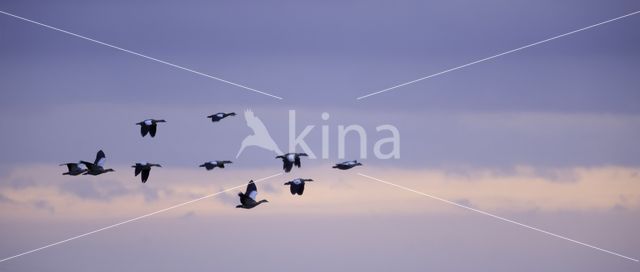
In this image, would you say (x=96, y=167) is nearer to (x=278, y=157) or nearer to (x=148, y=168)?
(x=148, y=168)

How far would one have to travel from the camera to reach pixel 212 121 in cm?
19975

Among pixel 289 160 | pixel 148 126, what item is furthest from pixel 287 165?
pixel 148 126

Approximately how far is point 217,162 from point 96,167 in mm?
12945

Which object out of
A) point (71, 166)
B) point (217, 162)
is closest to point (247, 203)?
point (217, 162)

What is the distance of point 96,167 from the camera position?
19738 centimetres

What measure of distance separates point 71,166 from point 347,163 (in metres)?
29.9

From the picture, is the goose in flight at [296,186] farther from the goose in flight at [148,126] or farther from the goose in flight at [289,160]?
the goose in flight at [148,126]

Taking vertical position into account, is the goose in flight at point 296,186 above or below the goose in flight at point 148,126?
below

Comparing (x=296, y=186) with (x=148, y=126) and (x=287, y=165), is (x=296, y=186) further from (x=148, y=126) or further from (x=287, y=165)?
(x=148, y=126)

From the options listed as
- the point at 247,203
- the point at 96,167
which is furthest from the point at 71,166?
the point at 247,203

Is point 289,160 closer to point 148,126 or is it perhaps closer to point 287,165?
point 287,165

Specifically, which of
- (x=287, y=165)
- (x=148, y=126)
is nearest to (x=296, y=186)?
(x=287, y=165)

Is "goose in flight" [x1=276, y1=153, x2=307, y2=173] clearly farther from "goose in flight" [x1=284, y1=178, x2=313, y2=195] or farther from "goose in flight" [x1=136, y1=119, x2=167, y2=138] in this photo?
"goose in flight" [x1=136, y1=119, x2=167, y2=138]

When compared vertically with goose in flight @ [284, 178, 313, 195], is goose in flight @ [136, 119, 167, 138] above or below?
above
